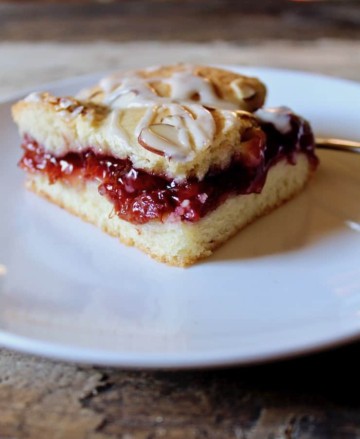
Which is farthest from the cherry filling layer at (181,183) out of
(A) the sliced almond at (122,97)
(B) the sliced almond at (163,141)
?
(A) the sliced almond at (122,97)

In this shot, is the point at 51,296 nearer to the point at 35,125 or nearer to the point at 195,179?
the point at 195,179

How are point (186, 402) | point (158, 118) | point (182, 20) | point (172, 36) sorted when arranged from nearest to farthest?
point (186, 402), point (158, 118), point (172, 36), point (182, 20)

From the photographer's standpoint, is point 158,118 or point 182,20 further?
point 182,20

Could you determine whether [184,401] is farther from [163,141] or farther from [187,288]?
[163,141]

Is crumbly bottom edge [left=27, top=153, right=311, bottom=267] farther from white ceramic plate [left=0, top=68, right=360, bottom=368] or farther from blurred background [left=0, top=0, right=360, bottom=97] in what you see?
blurred background [left=0, top=0, right=360, bottom=97]

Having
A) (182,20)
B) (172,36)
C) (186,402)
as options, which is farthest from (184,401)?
(182,20)

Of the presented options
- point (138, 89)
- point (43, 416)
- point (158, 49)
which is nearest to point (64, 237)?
point (138, 89)
